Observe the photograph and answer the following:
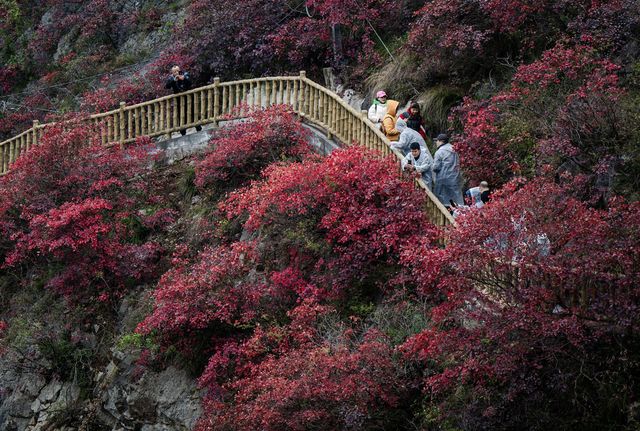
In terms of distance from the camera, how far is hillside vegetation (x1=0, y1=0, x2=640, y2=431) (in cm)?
1254

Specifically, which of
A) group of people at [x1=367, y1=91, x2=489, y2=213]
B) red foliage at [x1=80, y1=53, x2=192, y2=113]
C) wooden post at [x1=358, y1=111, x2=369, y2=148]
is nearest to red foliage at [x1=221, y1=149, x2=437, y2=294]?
group of people at [x1=367, y1=91, x2=489, y2=213]

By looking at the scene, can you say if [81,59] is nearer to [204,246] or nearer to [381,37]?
[381,37]

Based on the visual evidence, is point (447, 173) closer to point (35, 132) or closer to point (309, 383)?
point (309, 383)

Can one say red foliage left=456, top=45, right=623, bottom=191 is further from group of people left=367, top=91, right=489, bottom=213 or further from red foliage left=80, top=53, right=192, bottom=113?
red foliage left=80, top=53, right=192, bottom=113

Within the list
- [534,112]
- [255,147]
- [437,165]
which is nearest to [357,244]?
[437,165]

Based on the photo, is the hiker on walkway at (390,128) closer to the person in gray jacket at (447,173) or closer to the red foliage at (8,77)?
the person in gray jacket at (447,173)

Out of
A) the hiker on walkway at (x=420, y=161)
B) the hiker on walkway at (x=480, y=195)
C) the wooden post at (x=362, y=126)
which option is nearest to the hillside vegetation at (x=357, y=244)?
the hiker on walkway at (x=420, y=161)

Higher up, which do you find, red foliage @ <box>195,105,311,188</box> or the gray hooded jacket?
the gray hooded jacket

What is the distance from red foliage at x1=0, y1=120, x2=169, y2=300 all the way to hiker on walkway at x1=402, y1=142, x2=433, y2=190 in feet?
19.3

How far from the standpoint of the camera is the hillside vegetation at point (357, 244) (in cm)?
1254

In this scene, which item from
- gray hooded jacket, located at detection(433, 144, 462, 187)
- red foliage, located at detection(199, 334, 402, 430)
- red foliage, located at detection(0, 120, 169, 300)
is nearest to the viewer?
red foliage, located at detection(199, 334, 402, 430)

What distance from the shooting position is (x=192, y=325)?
56.6ft

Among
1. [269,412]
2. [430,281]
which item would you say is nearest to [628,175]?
[430,281]

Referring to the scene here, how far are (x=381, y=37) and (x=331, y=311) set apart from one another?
996 cm
